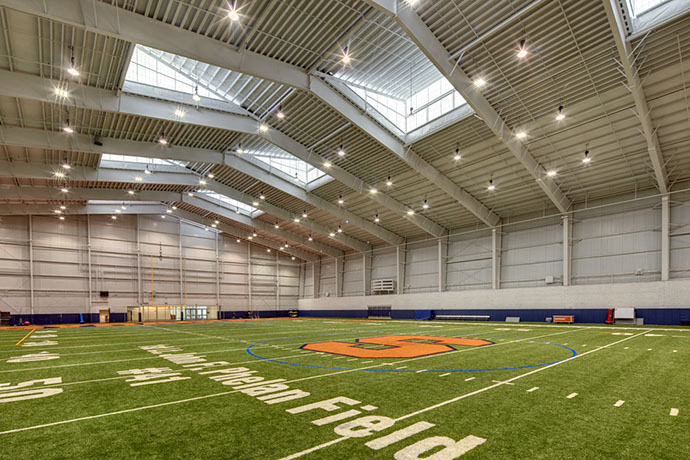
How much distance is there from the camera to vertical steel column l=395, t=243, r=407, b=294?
146 feet

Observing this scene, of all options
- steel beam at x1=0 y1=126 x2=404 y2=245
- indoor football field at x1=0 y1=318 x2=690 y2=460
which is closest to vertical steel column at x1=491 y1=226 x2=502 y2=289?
steel beam at x1=0 y1=126 x2=404 y2=245

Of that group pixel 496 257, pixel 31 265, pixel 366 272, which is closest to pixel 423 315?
pixel 496 257

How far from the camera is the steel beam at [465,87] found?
1636 cm

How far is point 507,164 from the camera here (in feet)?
89.6

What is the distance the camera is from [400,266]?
146 ft

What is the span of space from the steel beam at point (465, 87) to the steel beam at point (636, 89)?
6.10 metres

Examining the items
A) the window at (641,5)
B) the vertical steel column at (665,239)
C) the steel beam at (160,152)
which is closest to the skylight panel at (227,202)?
the steel beam at (160,152)

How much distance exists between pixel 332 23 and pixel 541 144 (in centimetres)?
1589

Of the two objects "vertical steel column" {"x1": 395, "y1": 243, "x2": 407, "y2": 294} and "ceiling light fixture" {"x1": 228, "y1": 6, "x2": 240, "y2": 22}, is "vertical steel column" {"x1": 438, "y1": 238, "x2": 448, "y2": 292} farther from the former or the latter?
"ceiling light fixture" {"x1": 228, "y1": 6, "x2": 240, "y2": 22}

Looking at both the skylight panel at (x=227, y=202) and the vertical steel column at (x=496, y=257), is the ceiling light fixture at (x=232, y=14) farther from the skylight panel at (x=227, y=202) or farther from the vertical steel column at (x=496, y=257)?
the skylight panel at (x=227, y=202)

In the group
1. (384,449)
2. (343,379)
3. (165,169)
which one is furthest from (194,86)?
(384,449)

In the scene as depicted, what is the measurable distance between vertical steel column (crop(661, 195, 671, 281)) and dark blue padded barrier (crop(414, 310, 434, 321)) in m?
19.6

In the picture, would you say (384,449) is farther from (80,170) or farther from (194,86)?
(80,170)

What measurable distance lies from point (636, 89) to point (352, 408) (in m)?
21.5
